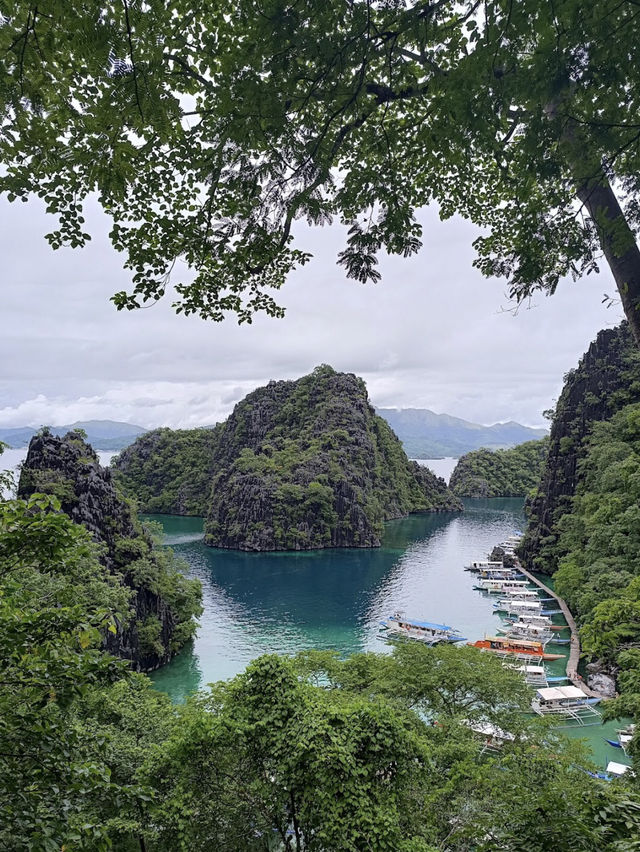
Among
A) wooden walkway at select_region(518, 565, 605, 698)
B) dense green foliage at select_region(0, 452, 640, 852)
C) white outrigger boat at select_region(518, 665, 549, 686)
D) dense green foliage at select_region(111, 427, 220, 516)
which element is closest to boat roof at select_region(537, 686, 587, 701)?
wooden walkway at select_region(518, 565, 605, 698)

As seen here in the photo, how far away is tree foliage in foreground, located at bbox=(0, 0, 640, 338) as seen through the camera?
2451 millimetres

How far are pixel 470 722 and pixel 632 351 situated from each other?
41.1 metres

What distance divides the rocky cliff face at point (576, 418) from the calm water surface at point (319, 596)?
7324 mm

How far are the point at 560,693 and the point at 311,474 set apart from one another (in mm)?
41698

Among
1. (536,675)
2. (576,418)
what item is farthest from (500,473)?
(536,675)

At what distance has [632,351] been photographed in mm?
42062

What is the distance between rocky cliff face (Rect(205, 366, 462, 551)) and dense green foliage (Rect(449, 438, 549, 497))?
1161cm

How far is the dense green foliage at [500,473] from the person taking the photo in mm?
92188

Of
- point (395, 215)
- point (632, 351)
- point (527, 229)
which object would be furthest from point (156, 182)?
point (632, 351)

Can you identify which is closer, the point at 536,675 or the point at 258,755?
the point at 258,755

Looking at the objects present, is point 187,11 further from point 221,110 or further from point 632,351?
point 632,351

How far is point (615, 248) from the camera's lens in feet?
9.69

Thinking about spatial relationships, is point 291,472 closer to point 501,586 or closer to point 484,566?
point 484,566

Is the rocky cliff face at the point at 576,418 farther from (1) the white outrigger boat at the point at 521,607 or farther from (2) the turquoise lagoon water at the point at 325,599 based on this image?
(1) the white outrigger boat at the point at 521,607
